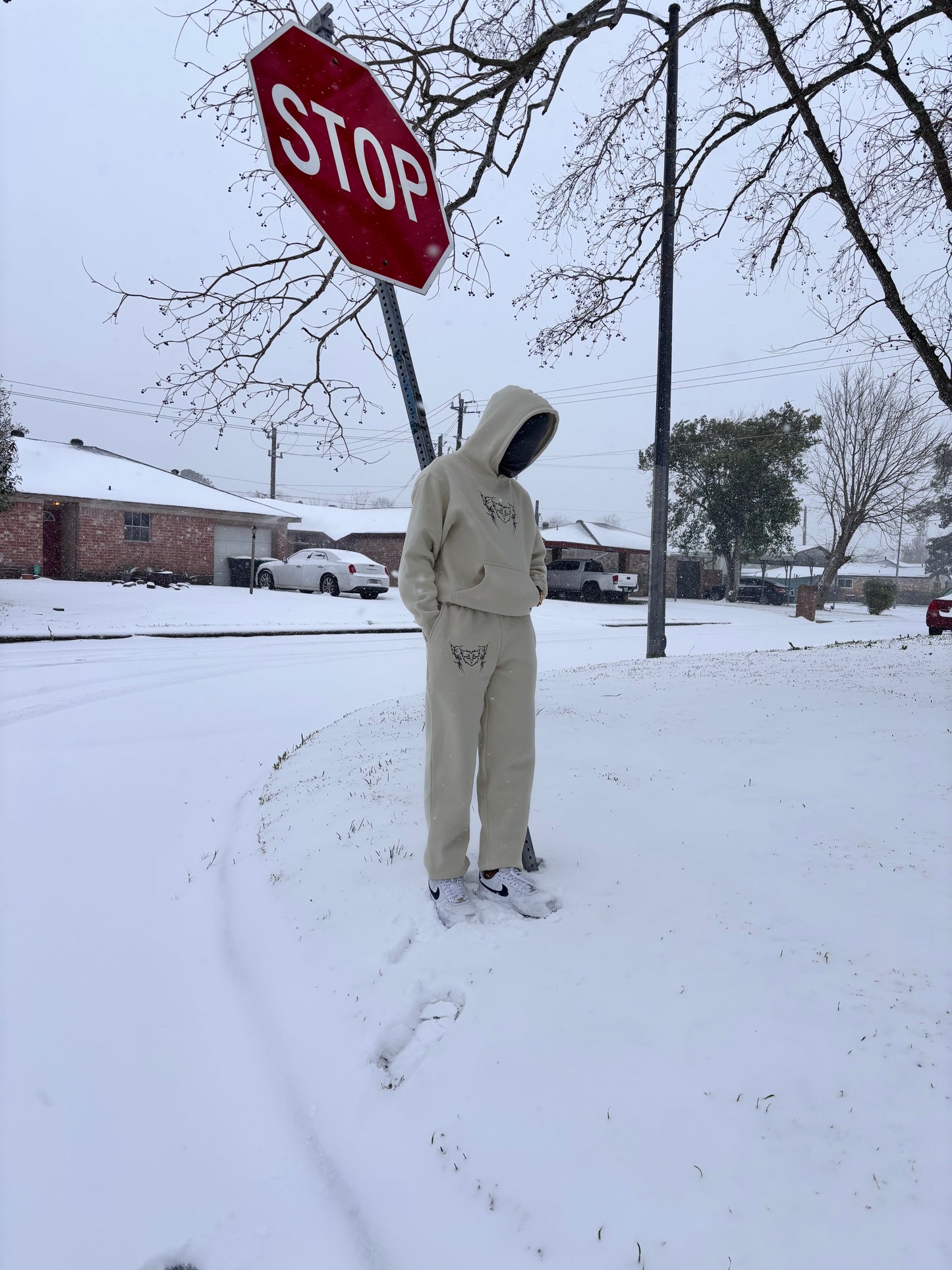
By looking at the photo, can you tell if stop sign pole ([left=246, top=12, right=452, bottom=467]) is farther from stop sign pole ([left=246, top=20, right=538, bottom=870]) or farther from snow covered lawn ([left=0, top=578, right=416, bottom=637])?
snow covered lawn ([left=0, top=578, right=416, bottom=637])

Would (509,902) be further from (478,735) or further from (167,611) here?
(167,611)

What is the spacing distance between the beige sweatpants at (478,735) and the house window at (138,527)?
23.5 metres

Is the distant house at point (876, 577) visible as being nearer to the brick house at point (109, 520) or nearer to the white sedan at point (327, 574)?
the white sedan at point (327, 574)

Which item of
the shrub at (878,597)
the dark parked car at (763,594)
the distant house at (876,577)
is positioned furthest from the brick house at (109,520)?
the distant house at (876,577)

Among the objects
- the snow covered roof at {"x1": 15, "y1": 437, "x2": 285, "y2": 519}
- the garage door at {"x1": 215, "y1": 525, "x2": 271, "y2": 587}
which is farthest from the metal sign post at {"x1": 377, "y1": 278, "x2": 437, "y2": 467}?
the garage door at {"x1": 215, "y1": 525, "x2": 271, "y2": 587}

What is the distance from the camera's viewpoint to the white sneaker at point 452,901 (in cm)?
261

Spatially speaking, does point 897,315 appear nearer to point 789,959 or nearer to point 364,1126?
point 789,959

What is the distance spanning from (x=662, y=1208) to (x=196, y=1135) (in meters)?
1.12

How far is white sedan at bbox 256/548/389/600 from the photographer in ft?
74.9

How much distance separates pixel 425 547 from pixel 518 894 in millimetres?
1346

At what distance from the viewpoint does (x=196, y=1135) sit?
179 centimetres

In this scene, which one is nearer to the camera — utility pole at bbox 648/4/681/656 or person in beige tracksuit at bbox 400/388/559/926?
person in beige tracksuit at bbox 400/388/559/926

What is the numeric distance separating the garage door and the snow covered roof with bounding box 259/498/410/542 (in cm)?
393

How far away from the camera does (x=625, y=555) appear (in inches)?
1451
